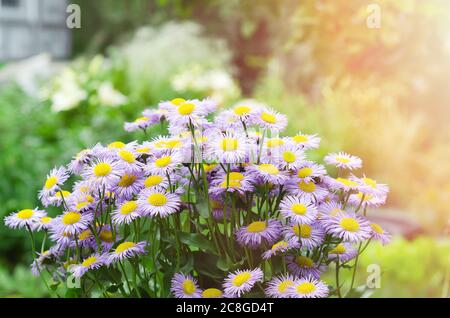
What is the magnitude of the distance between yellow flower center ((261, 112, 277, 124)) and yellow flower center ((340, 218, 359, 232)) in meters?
0.16

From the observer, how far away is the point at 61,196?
863mm

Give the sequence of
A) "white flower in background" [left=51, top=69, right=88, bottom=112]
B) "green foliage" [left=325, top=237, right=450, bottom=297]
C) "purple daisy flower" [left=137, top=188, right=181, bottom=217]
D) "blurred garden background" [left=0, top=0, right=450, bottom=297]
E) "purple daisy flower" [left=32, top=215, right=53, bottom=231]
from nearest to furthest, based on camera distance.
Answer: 1. "purple daisy flower" [left=137, top=188, right=181, bottom=217]
2. "purple daisy flower" [left=32, top=215, right=53, bottom=231]
3. "blurred garden background" [left=0, top=0, right=450, bottom=297]
4. "green foliage" [left=325, top=237, right=450, bottom=297]
5. "white flower in background" [left=51, top=69, right=88, bottom=112]

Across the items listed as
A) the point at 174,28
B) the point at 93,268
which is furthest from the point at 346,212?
the point at 174,28

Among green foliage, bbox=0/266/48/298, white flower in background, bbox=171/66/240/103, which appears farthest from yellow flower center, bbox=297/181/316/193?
white flower in background, bbox=171/66/240/103

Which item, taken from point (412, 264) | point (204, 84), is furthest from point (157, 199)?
point (204, 84)

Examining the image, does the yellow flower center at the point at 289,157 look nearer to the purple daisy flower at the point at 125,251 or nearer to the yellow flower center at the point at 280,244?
the yellow flower center at the point at 280,244

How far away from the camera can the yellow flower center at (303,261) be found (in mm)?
853

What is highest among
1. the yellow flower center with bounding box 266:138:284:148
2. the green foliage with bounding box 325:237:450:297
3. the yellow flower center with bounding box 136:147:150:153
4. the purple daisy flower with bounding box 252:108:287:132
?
the purple daisy flower with bounding box 252:108:287:132

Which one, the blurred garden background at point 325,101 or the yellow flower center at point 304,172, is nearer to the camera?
the yellow flower center at point 304,172

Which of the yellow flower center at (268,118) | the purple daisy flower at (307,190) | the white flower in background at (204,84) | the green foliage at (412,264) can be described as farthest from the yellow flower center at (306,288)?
the white flower in background at (204,84)

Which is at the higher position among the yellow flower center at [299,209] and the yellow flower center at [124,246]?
the yellow flower center at [299,209]

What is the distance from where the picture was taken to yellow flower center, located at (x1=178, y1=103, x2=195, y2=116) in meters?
0.83

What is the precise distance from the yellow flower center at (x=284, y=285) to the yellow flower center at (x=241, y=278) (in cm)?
4

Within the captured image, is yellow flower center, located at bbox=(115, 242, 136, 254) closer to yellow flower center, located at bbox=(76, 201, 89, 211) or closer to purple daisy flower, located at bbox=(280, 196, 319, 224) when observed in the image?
yellow flower center, located at bbox=(76, 201, 89, 211)
